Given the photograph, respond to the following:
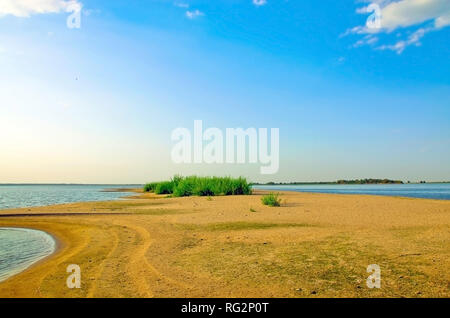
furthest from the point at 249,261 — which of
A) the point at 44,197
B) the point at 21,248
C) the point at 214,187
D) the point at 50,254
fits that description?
the point at 44,197

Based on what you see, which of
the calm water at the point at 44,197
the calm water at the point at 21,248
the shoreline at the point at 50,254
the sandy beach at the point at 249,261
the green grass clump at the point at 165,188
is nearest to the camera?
the sandy beach at the point at 249,261

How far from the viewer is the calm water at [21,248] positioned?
233 inches

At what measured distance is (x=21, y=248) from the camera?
7.66 metres

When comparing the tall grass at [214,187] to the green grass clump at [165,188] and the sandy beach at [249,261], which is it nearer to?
the green grass clump at [165,188]

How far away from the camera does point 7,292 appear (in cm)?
434

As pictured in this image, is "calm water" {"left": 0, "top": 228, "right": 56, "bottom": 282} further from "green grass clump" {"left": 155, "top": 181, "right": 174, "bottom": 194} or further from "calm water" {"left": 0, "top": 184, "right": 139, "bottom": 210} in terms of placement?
"green grass clump" {"left": 155, "top": 181, "right": 174, "bottom": 194}

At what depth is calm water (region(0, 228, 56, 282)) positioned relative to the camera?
593 cm

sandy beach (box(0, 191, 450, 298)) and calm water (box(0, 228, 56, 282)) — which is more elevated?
sandy beach (box(0, 191, 450, 298))

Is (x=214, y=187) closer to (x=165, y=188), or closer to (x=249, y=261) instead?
(x=165, y=188)

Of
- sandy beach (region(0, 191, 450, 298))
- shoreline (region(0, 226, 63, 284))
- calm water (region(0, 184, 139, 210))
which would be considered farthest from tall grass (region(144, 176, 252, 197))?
sandy beach (region(0, 191, 450, 298))

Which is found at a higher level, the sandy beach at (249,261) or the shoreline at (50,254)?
the sandy beach at (249,261)

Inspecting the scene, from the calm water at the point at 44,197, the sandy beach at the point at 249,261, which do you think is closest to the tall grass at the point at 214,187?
the calm water at the point at 44,197
